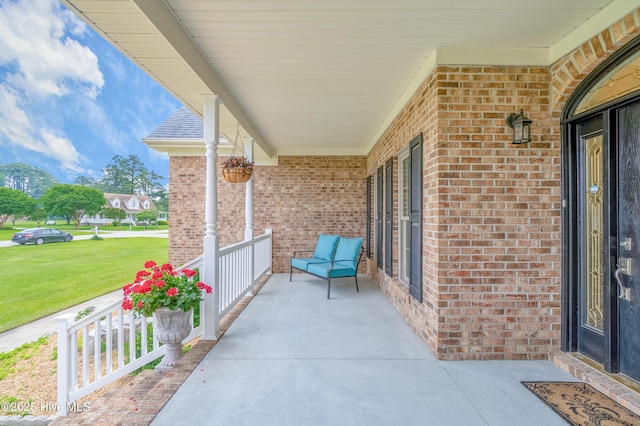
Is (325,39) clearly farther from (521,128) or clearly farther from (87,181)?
(87,181)

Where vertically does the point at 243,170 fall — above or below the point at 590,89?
below

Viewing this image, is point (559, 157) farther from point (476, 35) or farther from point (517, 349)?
point (517, 349)

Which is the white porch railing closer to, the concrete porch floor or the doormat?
the concrete porch floor

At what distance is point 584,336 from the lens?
2562 mm

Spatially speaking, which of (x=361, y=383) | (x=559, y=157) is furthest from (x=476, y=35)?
(x=361, y=383)

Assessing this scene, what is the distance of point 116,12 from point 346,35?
1.58m

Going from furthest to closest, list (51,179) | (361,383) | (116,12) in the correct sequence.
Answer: (51,179) → (361,383) → (116,12)

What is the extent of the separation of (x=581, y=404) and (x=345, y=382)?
5.15 feet

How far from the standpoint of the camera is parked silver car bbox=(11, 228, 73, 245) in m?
8.27

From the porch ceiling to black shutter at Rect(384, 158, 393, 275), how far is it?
3.94 ft

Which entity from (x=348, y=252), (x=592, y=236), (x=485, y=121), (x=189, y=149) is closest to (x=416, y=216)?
(x=485, y=121)

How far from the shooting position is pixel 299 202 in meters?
6.89

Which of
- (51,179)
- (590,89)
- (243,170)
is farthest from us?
(51,179)

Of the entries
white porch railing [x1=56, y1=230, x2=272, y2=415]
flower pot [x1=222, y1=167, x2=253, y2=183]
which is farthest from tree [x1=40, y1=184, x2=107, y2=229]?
flower pot [x1=222, y1=167, x2=253, y2=183]
